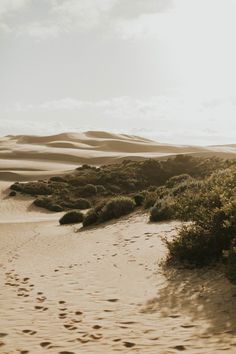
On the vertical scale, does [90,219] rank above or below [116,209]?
below

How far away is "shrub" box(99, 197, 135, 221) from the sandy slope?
4.88 m

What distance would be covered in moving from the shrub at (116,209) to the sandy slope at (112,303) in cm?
488

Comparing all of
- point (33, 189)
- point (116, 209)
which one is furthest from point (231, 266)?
point (33, 189)

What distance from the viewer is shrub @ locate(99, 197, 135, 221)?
19625mm

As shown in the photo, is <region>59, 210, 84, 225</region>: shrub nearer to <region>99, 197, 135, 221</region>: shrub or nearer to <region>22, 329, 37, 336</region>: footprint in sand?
<region>99, 197, 135, 221</region>: shrub

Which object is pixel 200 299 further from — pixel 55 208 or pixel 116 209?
pixel 55 208

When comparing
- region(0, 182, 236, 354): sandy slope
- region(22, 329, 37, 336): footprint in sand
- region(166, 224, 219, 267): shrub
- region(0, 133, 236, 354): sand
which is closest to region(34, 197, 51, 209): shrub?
region(0, 133, 236, 354): sand

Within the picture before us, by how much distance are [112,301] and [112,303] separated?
0.46 ft

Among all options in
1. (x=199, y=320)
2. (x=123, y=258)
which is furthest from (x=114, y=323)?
(x=123, y=258)

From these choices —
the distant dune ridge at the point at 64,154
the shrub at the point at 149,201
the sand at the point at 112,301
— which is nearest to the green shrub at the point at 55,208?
the shrub at the point at 149,201

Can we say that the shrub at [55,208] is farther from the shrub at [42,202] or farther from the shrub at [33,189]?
the shrub at [33,189]

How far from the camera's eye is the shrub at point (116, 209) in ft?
64.4

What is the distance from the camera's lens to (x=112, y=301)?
320 inches

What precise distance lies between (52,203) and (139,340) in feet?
81.2
